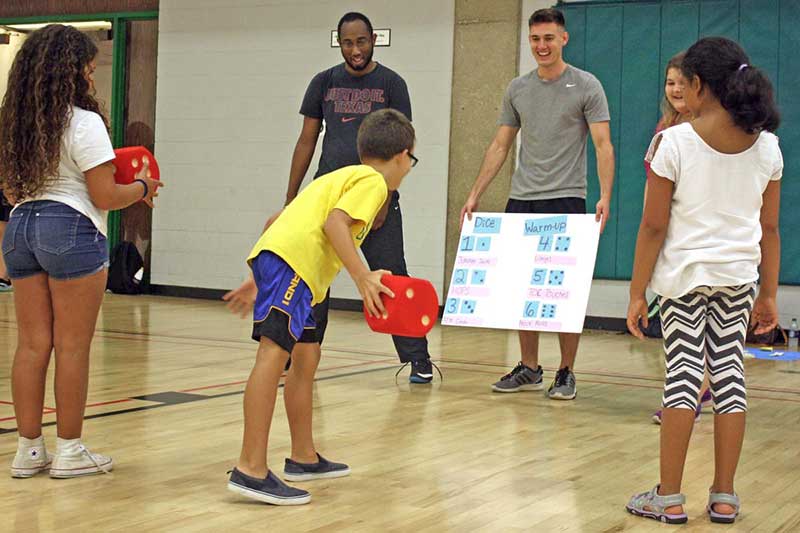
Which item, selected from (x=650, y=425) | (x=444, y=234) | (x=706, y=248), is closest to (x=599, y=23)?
(x=444, y=234)

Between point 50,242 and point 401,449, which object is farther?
point 401,449

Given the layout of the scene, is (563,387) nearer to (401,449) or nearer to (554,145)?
(554,145)

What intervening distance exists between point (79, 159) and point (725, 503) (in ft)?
6.32

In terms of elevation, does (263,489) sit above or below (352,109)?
below

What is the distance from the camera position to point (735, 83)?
2760 mm

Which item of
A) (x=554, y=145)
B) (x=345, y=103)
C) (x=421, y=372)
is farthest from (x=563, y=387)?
(x=345, y=103)

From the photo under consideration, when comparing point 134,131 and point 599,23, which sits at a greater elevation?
point 599,23

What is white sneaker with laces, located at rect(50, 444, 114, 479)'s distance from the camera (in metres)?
3.10

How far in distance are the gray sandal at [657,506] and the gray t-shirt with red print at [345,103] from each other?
234 centimetres

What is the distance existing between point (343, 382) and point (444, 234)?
420 centimetres

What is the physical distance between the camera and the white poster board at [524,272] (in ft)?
15.7

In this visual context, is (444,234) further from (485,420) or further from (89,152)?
(89,152)

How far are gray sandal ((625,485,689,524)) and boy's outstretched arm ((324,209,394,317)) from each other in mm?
833

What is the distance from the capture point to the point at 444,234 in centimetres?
930
